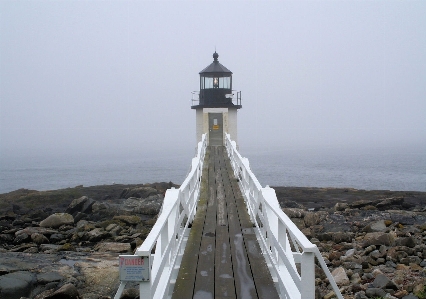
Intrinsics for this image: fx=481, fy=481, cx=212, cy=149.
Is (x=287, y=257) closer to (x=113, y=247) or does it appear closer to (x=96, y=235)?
(x=113, y=247)

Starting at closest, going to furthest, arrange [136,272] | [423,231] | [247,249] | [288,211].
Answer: [136,272], [247,249], [423,231], [288,211]

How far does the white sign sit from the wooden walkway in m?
1.31

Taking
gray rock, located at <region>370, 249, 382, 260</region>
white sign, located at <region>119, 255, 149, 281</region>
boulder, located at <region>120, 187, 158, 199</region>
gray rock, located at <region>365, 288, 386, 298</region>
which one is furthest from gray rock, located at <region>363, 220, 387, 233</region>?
boulder, located at <region>120, 187, 158, 199</region>

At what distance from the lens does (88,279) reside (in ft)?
31.9

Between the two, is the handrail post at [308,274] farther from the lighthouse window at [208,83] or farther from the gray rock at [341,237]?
the lighthouse window at [208,83]

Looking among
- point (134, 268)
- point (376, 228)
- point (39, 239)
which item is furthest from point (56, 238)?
point (134, 268)

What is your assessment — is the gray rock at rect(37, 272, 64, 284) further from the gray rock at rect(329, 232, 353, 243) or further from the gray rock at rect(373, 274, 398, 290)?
the gray rock at rect(329, 232, 353, 243)

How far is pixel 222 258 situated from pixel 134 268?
2.55 meters

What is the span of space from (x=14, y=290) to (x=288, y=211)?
38.1 ft

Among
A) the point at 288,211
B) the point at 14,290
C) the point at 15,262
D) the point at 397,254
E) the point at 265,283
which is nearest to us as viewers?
the point at 265,283

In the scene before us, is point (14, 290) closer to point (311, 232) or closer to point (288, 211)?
point (311, 232)


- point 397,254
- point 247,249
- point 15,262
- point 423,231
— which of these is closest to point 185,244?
point 247,249

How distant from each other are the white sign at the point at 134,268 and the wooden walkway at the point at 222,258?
1.31 meters

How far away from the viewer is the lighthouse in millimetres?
25422
